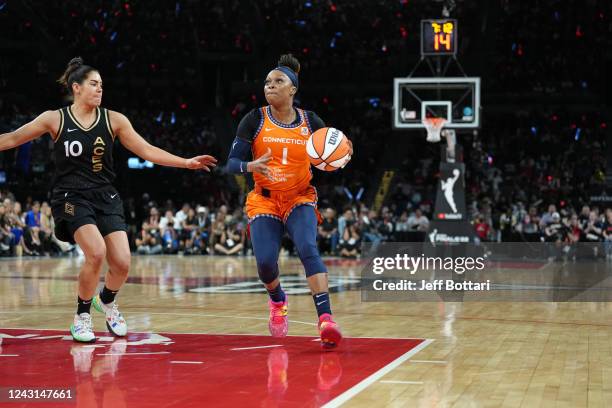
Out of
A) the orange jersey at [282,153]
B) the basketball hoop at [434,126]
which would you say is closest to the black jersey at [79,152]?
the orange jersey at [282,153]

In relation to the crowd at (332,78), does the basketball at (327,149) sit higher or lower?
→ lower

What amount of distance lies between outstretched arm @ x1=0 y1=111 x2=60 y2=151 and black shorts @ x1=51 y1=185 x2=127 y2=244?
0.49 m

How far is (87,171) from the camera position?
7070mm

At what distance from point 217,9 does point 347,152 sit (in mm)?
26858

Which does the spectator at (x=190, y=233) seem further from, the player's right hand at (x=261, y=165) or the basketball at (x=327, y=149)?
the player's right hand at (x=261, y=165)

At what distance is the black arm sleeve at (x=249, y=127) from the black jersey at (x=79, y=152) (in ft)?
3.55

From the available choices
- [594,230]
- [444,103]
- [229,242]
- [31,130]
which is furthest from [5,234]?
[31,130]

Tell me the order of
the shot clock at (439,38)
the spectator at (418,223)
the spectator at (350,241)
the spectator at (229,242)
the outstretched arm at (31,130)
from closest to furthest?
1. the outstretched arm at (31,130)
2. the shot clock at (439,38)
3. the spectator at (350,241)
4. the spectator at (229,242)
5. the spectator at (418,223)

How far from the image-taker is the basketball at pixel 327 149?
6.78 m

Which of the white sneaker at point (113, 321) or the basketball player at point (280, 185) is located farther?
the white sneaker at point (113, 321)

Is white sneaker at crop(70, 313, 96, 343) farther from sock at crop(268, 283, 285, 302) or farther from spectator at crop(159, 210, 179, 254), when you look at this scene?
spectator at crop(159, 210, 179, 254)

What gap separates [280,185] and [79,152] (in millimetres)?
1615

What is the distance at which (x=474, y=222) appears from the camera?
23484 mm

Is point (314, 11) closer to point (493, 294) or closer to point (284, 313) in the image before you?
point (493, 294)
